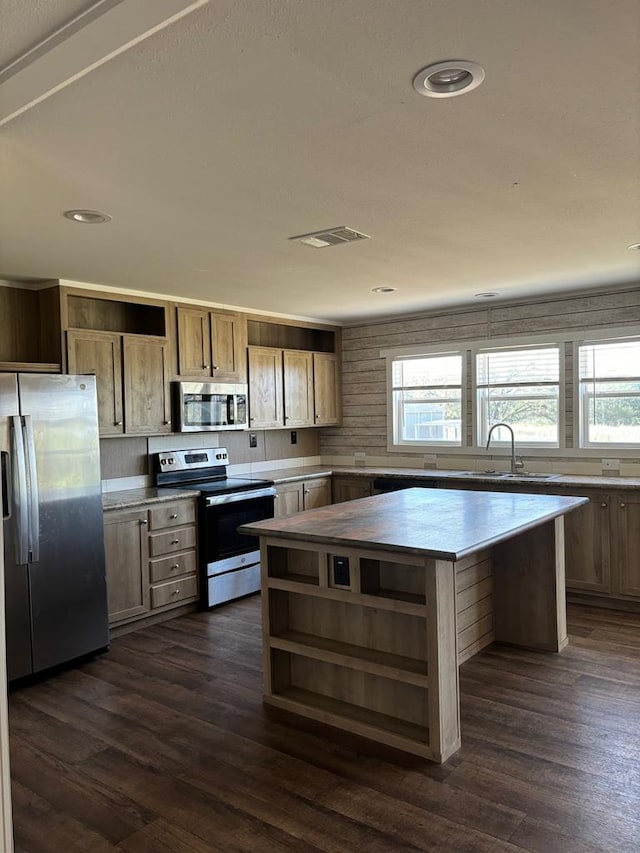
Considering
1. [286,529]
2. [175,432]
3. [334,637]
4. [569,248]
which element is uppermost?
[569,248]

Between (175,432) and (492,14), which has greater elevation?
(492,14)

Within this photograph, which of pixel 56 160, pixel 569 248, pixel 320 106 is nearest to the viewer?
pixel 320 106

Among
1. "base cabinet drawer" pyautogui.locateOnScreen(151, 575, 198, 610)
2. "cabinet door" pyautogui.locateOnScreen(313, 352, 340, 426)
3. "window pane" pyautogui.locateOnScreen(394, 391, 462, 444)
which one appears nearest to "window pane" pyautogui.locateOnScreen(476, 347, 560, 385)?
"window pane" pyautogui.locateOnScreen(394, 391, 462, 444)

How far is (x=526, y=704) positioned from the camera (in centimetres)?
313

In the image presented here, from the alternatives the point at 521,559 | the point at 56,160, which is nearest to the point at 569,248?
the point at 521,559

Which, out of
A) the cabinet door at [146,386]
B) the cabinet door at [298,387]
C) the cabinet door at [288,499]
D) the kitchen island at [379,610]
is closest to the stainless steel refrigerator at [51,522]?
the cabinet door at [146,386]

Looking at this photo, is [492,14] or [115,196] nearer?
[492,14]

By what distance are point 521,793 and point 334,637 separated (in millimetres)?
1062

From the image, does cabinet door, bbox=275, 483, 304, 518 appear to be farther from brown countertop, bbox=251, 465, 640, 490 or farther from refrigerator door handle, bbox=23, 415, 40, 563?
refrigerator door handle, bbox=23, 415, 40, 563

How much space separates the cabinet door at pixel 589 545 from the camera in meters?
4.61

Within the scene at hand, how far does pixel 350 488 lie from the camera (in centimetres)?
607

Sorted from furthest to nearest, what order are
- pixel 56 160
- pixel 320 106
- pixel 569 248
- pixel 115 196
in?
pixel 569 248 → pixel 115 196 → pixel 56 160 → pixel 320 106

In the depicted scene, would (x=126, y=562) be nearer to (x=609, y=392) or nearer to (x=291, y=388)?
(x=291, y=388)

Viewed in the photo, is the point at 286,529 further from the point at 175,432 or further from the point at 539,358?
the point at 539,358
